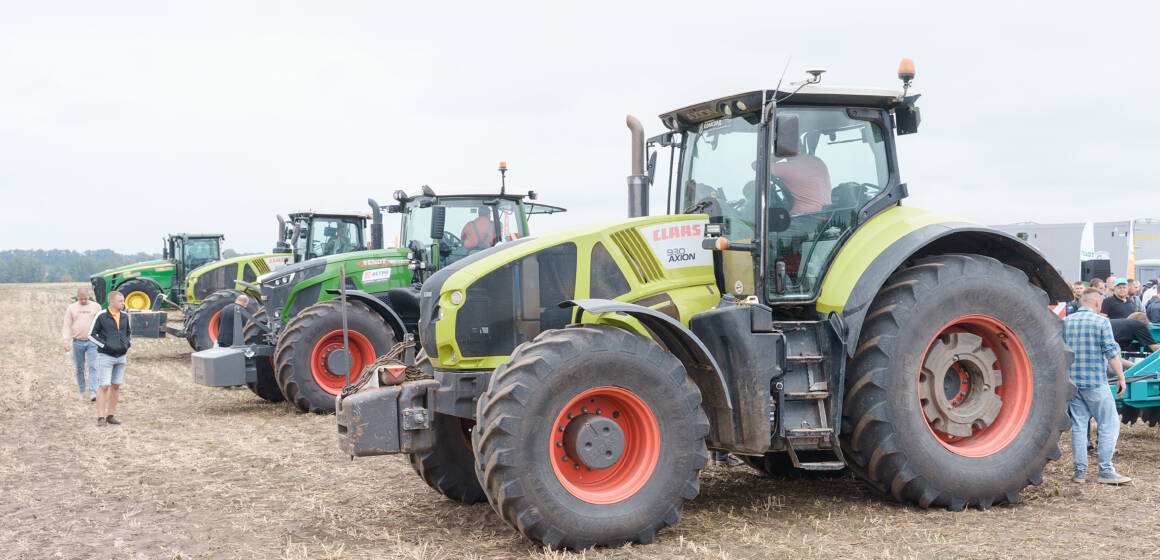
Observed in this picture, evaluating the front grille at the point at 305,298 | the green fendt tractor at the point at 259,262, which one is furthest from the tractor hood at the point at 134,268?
the front grille at the point at 305,298

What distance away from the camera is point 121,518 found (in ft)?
21.8

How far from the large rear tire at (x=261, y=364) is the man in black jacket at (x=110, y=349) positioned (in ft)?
4.77

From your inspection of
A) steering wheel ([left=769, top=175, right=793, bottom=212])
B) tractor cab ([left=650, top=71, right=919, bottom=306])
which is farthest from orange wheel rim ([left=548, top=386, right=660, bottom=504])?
steering wheel ([left=769, top=175, right=793, bottom=212])

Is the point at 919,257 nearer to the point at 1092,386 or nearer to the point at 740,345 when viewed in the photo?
the point at 740,345

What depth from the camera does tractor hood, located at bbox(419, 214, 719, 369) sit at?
5.84 m

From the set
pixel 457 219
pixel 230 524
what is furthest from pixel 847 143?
pixel 457 219

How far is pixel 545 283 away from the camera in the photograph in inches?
235

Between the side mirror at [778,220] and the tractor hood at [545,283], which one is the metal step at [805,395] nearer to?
the tractor hood at [545,283]

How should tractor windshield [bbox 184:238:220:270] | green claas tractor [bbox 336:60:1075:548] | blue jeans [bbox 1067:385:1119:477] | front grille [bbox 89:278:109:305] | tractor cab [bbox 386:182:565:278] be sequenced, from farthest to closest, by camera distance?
front grille [bbox 89:278:109:305] < tractor windshield [bbox 184:238:220:270] < tractor cab [bbox 386:182:565:278] < blue jeans [bbox 1067:385:1119:477] < green claas tractor [bbox 336:60:1075:548]

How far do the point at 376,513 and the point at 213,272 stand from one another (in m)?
14.4

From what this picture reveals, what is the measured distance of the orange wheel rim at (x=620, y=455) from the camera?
17.8 feet

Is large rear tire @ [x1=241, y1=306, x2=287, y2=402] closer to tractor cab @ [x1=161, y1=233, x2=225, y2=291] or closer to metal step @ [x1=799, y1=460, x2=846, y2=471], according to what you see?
metal step @ [x1=799, y1=460, x2=846, y2=471]

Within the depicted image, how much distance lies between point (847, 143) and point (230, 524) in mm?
4751

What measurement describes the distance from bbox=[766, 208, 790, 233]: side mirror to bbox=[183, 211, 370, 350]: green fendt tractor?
9509 mm
